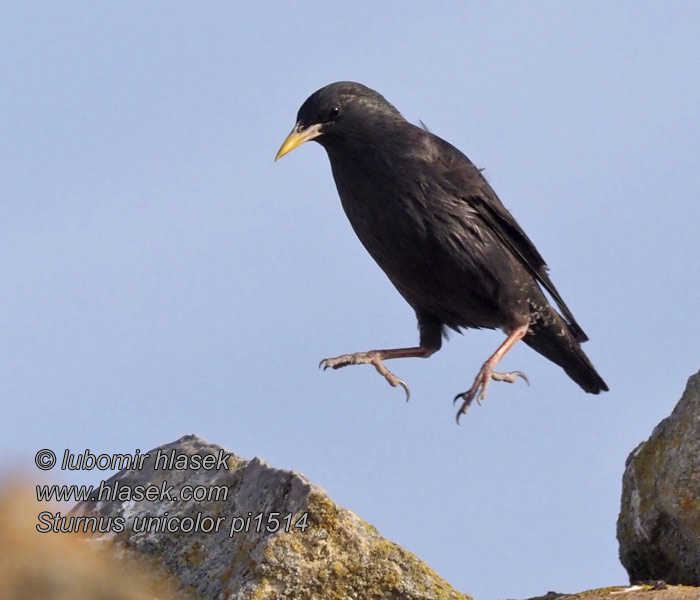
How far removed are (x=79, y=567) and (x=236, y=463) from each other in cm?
270

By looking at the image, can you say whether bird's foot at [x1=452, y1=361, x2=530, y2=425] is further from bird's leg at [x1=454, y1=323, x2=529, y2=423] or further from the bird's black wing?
the bird's black wing

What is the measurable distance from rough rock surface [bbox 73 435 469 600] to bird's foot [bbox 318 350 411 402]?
2.79m

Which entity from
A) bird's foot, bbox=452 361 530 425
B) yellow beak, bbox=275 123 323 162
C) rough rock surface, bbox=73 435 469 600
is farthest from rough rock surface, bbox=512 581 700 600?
yellow beak, bbox=275 123 323 162

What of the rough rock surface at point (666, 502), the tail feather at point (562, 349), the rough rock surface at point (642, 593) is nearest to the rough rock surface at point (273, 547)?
the rough rock surface at point (642, 593)

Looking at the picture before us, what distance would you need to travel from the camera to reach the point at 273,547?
185 inches

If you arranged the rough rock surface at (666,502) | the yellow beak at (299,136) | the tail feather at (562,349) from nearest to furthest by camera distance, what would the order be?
1. the rough rock surface at (666,502)
2. the yellow beak at (299,136)
3. the tail feather at (562,349)

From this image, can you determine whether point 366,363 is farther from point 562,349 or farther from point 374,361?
point 562,349

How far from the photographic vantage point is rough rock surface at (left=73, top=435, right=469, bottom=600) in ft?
15.5

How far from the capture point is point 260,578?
468 centimetres

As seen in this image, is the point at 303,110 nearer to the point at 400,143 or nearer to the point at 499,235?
the point at 400,143

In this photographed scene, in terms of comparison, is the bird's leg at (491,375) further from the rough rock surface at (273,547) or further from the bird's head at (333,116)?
the rough rock surface at (273,547)

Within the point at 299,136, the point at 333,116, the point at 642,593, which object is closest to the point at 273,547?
the point at 642,593

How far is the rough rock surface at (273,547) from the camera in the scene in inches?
186

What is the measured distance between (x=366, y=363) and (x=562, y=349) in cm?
168
